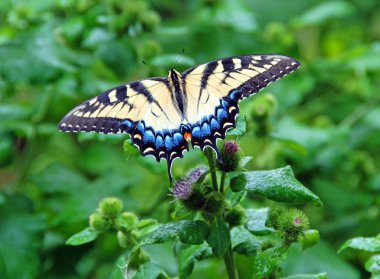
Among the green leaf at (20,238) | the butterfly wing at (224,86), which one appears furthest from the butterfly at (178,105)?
the green leaf at (20,238)

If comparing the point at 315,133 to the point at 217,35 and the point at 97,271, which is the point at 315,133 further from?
the point at 97,271

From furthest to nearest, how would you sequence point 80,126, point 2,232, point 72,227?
point 72,227, point 2,232, point 80,126

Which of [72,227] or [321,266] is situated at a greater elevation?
[72,227]

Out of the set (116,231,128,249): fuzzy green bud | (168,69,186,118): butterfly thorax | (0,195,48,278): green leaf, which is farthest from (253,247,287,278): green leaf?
(0,195,48,278): green leaf

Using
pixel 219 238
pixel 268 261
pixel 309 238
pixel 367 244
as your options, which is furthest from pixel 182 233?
pixel 367 244

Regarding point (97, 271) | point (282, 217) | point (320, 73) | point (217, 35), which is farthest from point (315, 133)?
point (282, 217)

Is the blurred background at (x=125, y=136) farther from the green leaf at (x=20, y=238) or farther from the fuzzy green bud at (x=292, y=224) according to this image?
the fuzzy green bud at (x=292, y=224)
